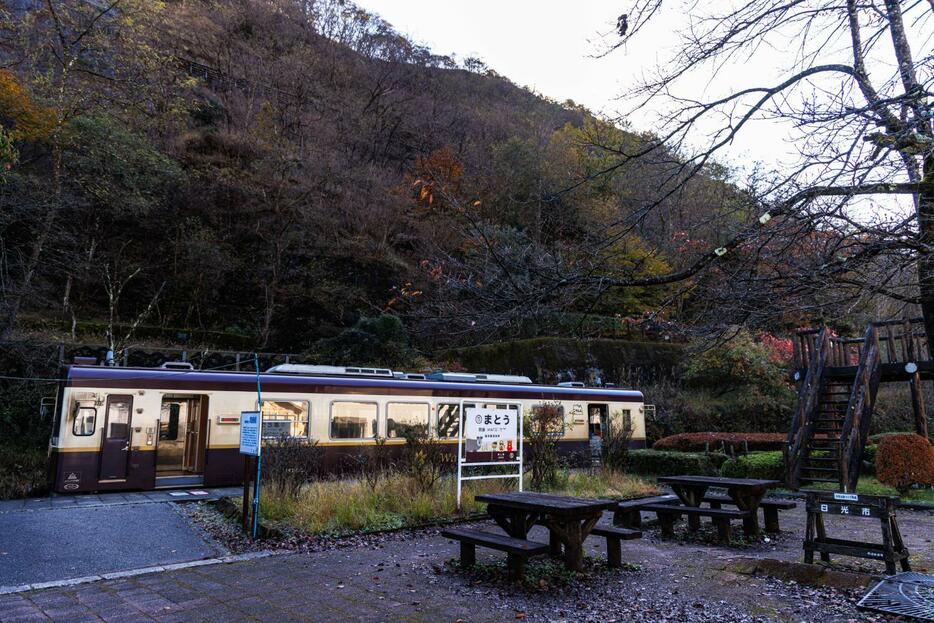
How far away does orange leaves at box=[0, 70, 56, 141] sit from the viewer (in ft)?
59.9

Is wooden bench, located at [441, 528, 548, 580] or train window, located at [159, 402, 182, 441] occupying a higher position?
train window, located at [159, 402, 182, 441]

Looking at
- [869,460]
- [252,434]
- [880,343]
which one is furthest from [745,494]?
[869,460]

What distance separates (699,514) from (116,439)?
10.2m

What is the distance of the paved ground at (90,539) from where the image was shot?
257 inches

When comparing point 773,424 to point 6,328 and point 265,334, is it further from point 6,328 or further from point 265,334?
point 6,328

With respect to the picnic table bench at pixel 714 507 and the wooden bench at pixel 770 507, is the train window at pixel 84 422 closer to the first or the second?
the picnic table bench at pixel 714 507

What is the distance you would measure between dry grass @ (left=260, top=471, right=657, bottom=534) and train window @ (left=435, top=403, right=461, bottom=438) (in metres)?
3.86

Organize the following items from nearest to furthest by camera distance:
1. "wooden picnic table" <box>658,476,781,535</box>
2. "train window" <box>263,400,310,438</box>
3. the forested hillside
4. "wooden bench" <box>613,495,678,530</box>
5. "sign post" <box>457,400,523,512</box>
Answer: "wooden picnic table" <box>658,476,781,535</box>, "wooden bench" <box>613,495,678,530</box>, "sign post" <box>457,400,523,512</box>, "train window" <box>263,400,310,438</box>, the forested hillside

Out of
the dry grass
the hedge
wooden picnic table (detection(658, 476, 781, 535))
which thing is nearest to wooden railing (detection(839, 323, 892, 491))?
wooden picnic table (detection(658, 476, 781, 535))

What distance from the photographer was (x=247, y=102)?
106 feet

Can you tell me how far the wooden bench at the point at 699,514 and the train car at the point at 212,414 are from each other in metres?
3.76

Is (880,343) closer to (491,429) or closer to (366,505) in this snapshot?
(491,429)

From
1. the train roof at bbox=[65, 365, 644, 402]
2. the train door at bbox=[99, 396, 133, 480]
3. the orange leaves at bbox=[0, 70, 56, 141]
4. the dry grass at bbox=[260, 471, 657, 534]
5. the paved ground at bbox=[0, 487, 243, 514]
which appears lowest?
the paved ground at bbox=[0, 487, 243, 514]

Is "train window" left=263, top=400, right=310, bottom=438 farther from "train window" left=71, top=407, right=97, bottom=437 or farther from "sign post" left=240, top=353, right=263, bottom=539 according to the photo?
"sign post" left=240, top=353, right=263, bottom=539
